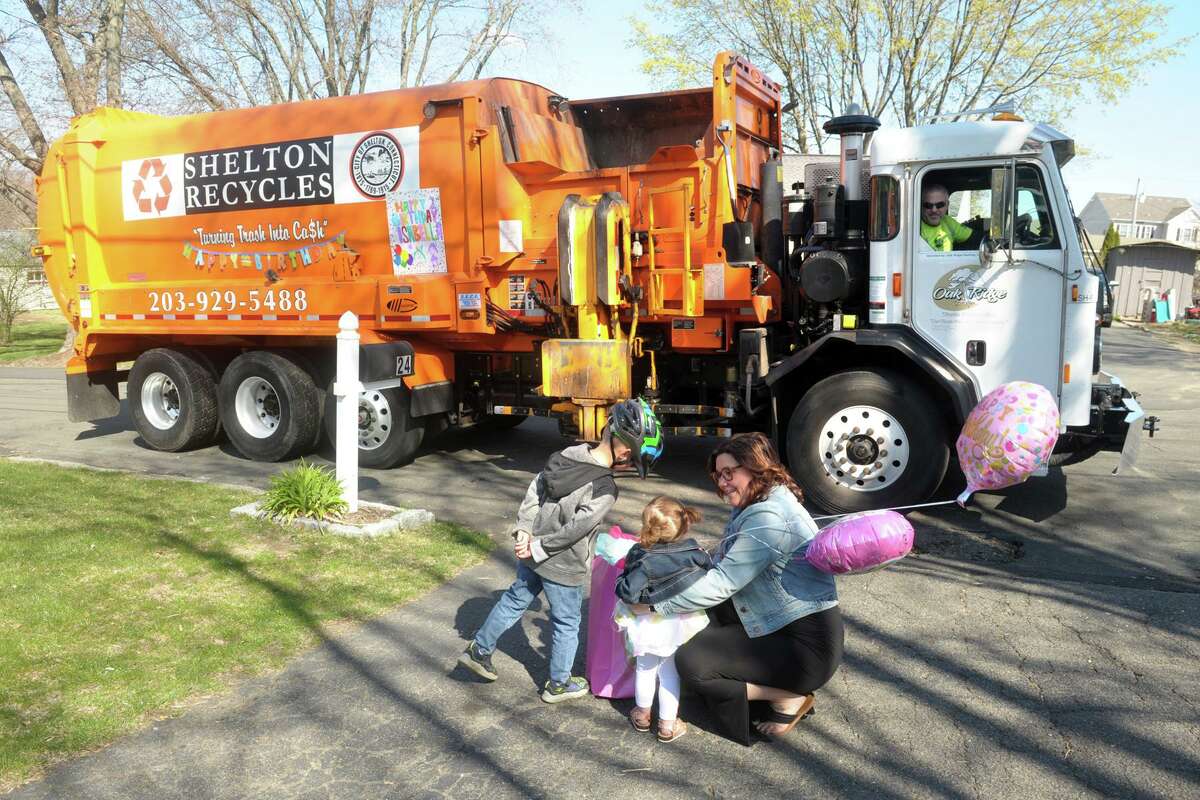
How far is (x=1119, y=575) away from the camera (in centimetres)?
552

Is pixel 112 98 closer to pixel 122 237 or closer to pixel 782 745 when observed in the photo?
pixel 122 237

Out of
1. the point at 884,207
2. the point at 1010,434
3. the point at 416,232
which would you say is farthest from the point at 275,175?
the point at 1010,434

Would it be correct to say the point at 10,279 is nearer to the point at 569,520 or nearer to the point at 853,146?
the point at 853,146

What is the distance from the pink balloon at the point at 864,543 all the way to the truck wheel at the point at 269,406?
21.5ft

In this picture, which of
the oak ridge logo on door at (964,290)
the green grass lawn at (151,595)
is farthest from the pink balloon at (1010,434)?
the green grass lawn at (151,595)

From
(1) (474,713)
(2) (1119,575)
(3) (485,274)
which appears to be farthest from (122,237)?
(2) (1119,575)

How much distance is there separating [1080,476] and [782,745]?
559 centimetres

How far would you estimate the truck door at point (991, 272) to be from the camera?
623 cm

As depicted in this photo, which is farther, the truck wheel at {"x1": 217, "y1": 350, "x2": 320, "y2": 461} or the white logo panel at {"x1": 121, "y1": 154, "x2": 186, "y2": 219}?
the white logo panel at {"x1": 121, "y1": 154, "x2": 186, "y2": 219}

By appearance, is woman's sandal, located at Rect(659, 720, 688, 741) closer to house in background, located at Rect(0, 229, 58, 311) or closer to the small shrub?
the small shrub

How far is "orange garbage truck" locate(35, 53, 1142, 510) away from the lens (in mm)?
6773

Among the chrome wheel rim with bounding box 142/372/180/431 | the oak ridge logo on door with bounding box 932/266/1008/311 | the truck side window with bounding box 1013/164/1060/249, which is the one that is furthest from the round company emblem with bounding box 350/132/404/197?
the truck side window with bounding box 1013/164/1060/249

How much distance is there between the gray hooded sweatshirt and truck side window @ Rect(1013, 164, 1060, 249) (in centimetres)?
392

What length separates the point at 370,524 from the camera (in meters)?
6.25
